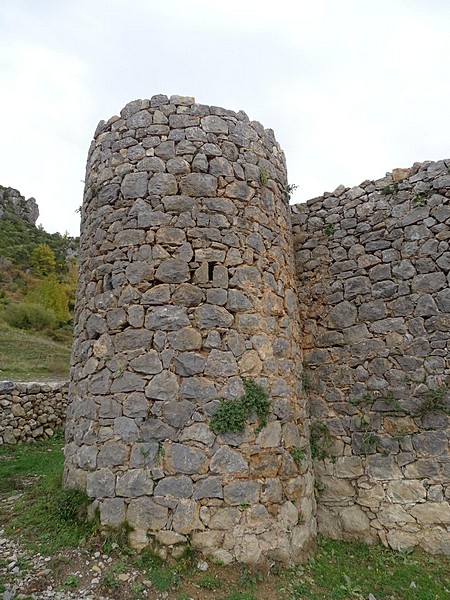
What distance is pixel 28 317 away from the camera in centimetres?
2930

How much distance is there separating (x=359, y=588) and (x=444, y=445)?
7.15 ft

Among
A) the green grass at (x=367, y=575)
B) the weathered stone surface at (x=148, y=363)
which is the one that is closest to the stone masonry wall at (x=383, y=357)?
the green grass at (x=367, y=575)

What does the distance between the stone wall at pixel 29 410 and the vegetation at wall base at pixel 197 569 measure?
4.92 m

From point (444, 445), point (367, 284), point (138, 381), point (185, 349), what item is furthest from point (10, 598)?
point (367, 284)

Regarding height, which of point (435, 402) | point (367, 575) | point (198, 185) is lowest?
point (367, 575)

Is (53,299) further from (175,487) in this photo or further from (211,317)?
(175,487)

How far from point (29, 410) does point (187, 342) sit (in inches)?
308

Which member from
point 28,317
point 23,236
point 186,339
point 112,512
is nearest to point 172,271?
point 186,339

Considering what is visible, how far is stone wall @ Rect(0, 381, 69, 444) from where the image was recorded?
10.3m

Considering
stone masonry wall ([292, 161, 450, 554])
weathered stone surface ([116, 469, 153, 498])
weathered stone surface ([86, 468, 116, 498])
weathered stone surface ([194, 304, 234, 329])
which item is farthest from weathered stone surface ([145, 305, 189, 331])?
stone masonry wall ([292, 161, 450, 554])

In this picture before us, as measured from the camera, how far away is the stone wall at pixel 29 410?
10324mm

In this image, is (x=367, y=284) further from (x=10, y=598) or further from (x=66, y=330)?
(x=66, y=330)

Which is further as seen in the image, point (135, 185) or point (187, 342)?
point (135, 185)

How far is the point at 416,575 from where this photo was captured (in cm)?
496
